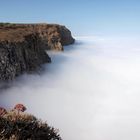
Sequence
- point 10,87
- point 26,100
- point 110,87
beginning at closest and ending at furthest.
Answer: point 10,87, point 26,100, point 110,87

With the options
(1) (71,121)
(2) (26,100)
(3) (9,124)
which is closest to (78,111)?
(1) (71,121)

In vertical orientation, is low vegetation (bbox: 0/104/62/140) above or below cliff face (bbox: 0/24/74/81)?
above

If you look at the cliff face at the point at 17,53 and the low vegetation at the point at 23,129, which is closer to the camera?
the low vegetation at the point at 23,129

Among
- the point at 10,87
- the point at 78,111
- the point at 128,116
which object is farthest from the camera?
the point at 128,116

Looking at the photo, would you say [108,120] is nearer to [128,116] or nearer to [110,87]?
[128,116]

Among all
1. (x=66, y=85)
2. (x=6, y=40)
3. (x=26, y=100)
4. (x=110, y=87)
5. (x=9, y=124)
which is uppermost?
(x=9, y=124)

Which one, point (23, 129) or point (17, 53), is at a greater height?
point (23, 129)

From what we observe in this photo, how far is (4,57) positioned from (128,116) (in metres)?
71.9

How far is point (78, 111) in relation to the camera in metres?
123

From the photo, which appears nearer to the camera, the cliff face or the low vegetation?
the low vegetation

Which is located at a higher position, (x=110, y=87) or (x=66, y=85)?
(x=66, y=85)

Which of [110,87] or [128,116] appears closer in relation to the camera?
[128,116]

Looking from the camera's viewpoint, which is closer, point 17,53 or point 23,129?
point 23,129

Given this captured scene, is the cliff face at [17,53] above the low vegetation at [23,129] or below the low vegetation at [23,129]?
below
